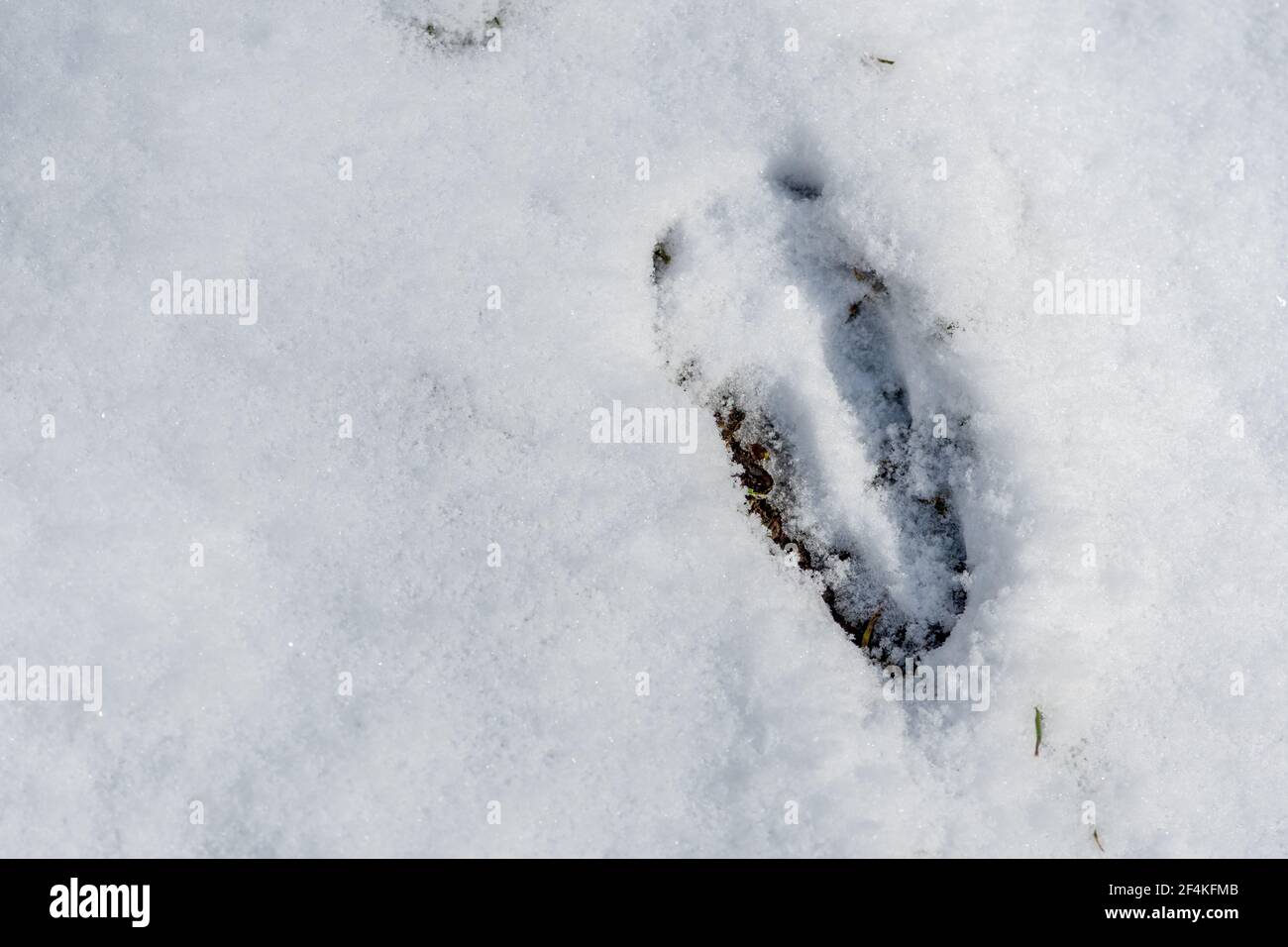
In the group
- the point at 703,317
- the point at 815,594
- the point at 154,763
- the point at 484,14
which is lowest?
the point at 154,763

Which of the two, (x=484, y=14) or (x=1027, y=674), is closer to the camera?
(x=1027, y=674)

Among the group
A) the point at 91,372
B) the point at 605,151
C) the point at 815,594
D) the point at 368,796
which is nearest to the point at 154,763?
the point at 368,796

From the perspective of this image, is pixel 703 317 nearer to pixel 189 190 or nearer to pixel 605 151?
pixel 605 151

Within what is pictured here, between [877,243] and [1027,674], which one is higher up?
[877,243]
